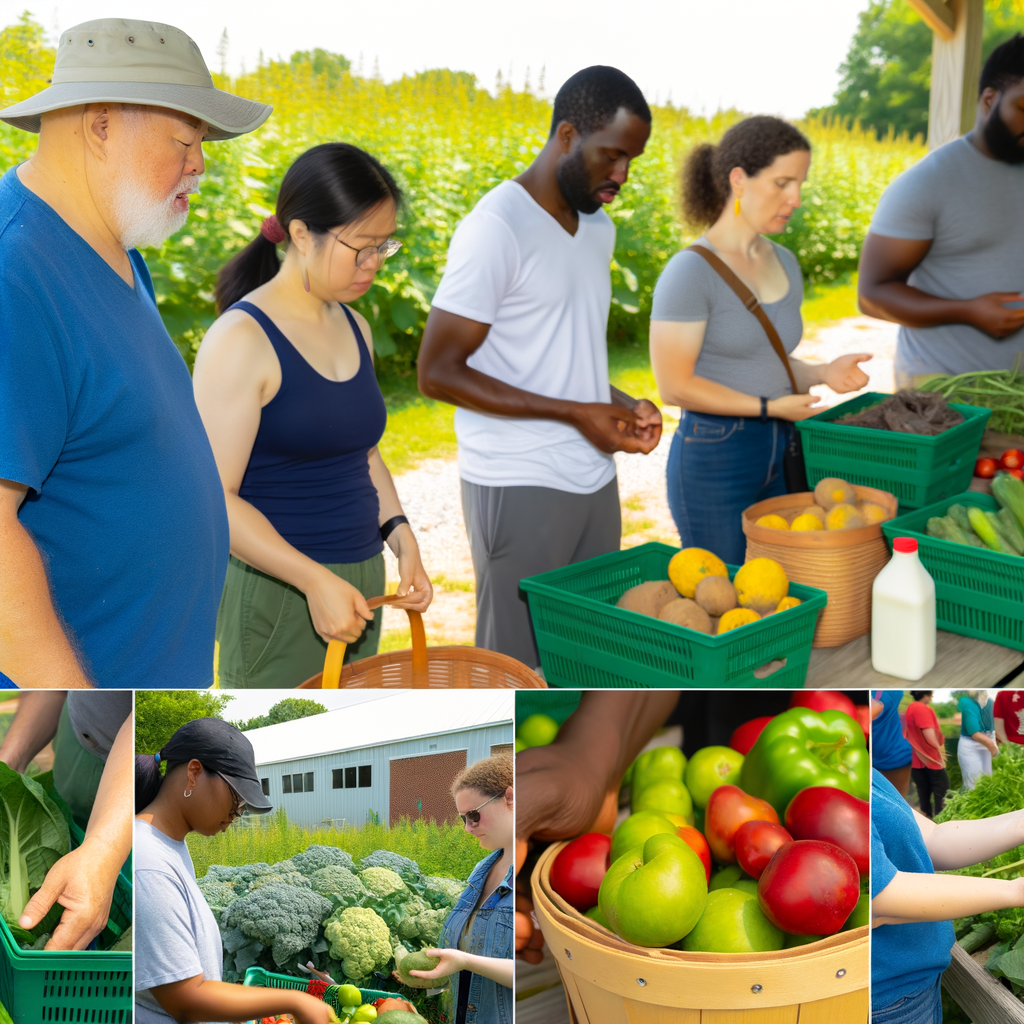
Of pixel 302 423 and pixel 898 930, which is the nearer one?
pixel 898 930

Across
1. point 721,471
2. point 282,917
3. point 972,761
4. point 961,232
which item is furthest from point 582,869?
point 961,232

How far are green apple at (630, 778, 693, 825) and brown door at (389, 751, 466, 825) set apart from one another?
20 centimetres

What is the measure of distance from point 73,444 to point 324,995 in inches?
27.5

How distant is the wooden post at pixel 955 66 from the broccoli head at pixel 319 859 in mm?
5115

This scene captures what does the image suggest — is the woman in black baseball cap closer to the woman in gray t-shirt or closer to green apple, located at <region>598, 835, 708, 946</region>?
green apple, located at <region>598, 835, 708, 946</region>

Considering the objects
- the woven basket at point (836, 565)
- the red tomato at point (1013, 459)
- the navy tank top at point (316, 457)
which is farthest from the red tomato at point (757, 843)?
the red tomato at point (1013, 459)

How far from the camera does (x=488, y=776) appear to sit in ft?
3.00

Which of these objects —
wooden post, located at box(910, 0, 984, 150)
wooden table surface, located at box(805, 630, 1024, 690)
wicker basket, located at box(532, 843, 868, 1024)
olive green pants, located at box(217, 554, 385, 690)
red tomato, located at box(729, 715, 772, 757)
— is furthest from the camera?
wooden post, located at box(910, 0, 984, 150)

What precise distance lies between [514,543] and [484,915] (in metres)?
1.42

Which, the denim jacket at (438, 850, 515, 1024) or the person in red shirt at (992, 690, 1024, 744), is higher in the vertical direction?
the person in red shirt at (992, 690, 1024, 744)

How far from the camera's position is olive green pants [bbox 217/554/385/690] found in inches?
75.5

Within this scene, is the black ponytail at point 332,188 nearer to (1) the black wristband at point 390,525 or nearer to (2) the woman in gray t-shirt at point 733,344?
(1) the black wristband at point 390,525

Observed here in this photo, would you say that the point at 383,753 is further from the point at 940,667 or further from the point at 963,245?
the point at 963,245

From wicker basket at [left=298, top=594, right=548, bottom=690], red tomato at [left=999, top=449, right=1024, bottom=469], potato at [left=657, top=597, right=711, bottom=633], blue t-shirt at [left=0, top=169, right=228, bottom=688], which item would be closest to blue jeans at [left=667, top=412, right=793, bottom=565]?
red tomato at [left=999, top=449, right=1024, bottom=469]
